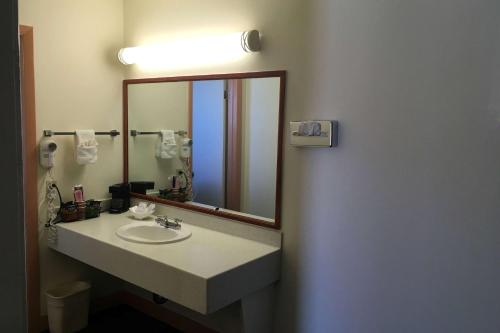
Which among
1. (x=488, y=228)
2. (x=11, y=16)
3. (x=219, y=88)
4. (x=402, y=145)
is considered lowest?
(x=488, y=228)

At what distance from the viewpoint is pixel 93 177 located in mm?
2816

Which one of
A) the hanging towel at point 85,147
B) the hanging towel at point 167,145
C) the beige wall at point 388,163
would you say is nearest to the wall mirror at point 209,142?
the hanging towel at point 167,145

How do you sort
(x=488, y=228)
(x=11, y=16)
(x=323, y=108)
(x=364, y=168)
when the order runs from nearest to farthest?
(x=11, y=16), (x=488, y=228), (x=364, y=168), (x=323, y=108)

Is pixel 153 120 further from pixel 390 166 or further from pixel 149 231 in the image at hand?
pixel 390 166

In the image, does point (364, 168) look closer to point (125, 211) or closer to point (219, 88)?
point (219, 88)

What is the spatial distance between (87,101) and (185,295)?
165 cm

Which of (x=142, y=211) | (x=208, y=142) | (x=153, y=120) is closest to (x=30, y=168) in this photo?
(x=142, y=211)

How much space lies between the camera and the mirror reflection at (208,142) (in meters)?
2.18

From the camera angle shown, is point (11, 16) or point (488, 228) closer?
point (11, 16)

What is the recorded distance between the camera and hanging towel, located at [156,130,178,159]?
2.72m

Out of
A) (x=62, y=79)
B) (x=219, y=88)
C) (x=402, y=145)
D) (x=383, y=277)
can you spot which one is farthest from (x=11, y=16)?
(x=62, y=79)

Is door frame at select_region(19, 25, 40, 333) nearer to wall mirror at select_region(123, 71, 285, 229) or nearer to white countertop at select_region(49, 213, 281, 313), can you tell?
white countertop at select_region(49, 213, 281, 313)

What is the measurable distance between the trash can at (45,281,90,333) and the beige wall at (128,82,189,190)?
2.89ft

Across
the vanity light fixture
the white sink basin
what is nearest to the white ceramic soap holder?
the white sink basin
